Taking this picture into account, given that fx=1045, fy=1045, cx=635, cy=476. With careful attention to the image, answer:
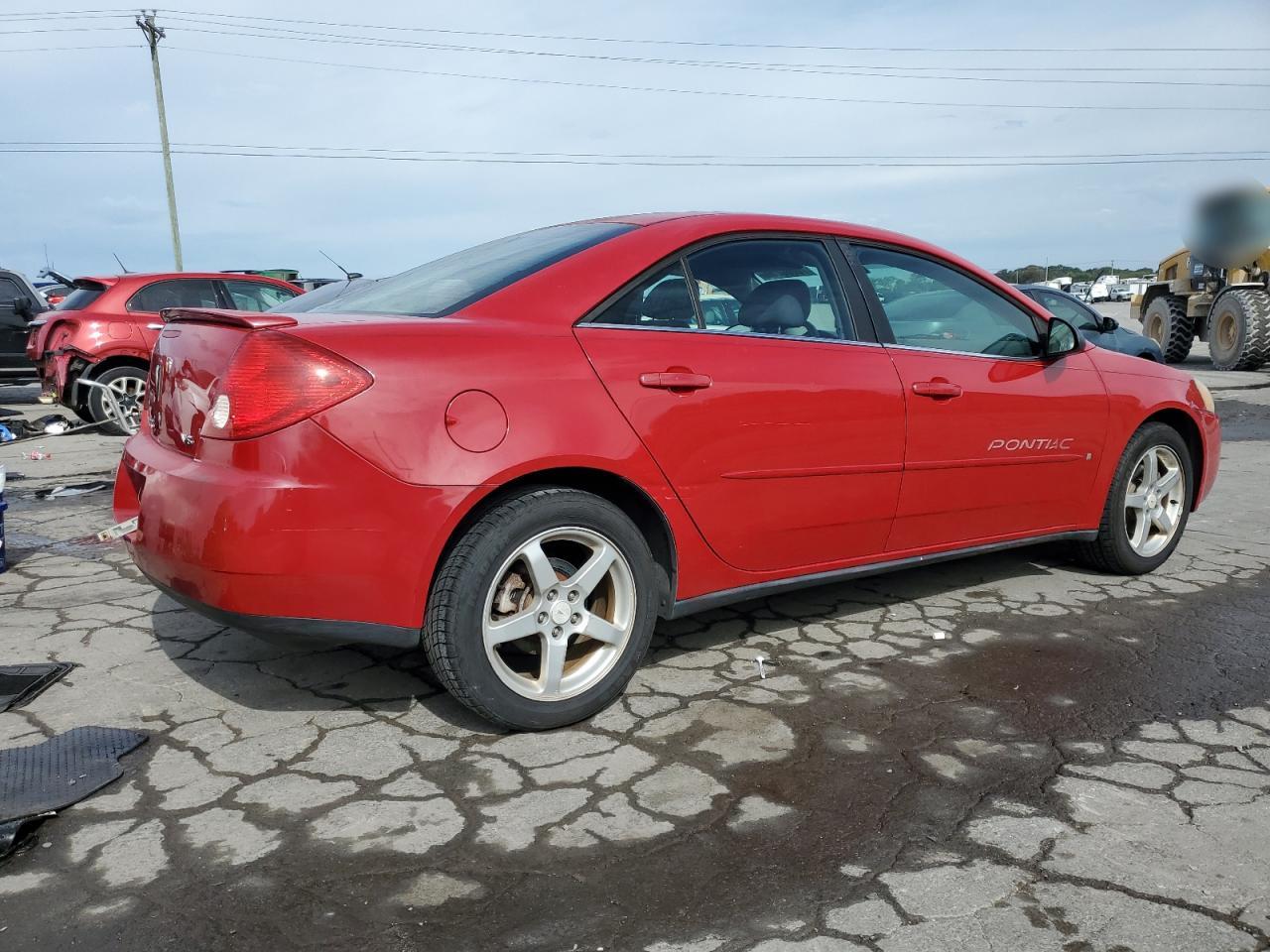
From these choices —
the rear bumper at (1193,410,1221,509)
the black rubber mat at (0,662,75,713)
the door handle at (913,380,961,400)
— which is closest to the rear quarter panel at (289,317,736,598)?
the door handle at (913,380,961,400)

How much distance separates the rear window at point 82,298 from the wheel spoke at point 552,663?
8.73 meters

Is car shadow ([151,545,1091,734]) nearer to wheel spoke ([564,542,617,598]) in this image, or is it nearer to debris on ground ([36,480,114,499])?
wheel spoke ([564,542,617,598])

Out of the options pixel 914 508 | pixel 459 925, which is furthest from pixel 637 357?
pixel 459 925

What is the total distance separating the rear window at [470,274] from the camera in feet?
10.7

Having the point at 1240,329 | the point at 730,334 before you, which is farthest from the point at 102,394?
the point at 1240,329

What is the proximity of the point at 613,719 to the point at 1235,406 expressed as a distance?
1201 cm

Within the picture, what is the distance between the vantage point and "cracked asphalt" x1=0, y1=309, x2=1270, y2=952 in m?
2.17

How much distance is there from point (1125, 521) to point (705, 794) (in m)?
3.02

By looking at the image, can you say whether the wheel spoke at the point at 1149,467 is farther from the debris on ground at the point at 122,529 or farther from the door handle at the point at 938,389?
the debris on ground at the point at 122,529

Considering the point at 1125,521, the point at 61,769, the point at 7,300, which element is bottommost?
the point at 61,769

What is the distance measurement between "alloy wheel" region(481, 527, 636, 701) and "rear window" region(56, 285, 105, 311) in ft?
28.0

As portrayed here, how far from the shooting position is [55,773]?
9.23 ft

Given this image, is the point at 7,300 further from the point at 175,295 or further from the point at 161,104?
the point at 161,104

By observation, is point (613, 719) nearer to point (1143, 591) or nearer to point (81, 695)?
point (81, 695)
